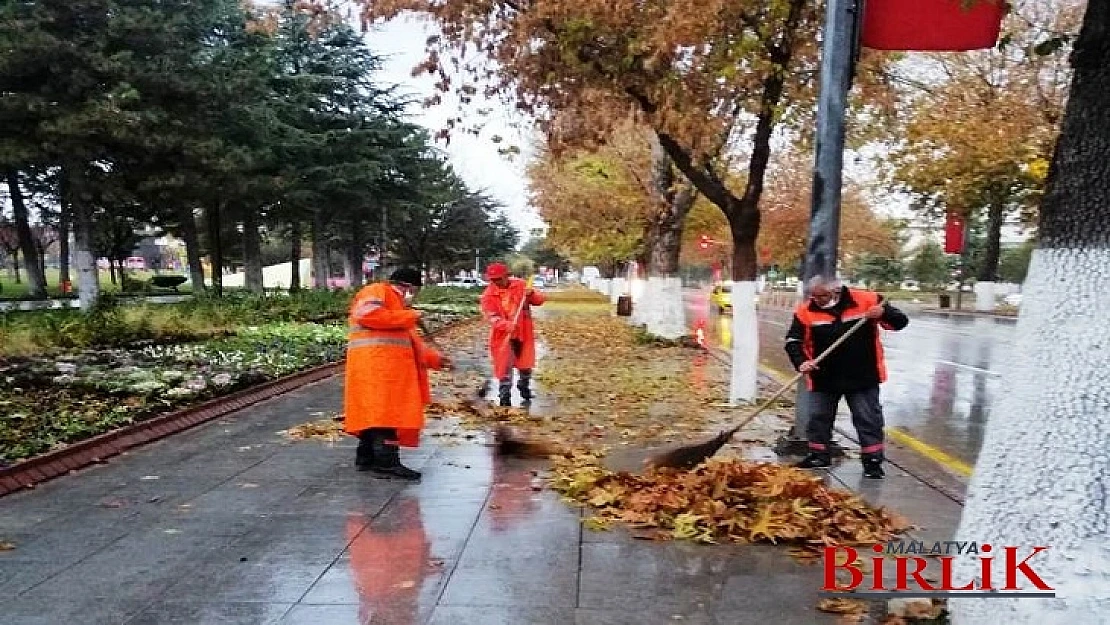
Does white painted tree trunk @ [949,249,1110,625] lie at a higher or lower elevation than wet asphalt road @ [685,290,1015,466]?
higher

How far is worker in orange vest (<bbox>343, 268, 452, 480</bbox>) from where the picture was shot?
19.8 ft

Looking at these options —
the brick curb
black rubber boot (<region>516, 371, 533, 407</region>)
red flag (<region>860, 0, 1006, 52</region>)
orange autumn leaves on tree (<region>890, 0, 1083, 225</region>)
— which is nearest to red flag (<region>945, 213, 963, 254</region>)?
orange autumn leaves on tree (<region>890, 0, 1083, 225</region>)

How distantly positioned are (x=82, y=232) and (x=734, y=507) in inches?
880

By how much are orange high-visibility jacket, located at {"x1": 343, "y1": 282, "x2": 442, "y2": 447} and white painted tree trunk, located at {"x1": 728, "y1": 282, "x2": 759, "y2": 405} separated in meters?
4.91

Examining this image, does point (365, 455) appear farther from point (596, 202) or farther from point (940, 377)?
point (596, 202)

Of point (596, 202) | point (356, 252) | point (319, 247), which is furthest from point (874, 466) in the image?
point (319, 247)

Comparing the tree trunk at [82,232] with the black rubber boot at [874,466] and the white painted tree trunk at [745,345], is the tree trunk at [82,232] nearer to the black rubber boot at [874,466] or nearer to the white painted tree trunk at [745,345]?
the white painted tree trunk at [745,345]

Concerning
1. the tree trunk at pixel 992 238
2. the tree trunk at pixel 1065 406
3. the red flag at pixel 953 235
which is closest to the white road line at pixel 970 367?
the tree trunk at pixel 1065 406

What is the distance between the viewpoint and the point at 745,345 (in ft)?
32.5

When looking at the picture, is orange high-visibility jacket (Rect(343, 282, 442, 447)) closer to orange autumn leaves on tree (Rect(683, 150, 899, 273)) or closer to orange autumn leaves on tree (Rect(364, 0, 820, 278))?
orange autumn leaves on tree (Rect(364, 0, 820, 278))

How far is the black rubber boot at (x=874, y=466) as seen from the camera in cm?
636

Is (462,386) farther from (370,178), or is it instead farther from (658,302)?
(370,178)

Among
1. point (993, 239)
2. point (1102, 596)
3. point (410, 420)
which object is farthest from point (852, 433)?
point (993, 239)

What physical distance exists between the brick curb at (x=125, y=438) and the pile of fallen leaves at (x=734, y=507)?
148 inches
